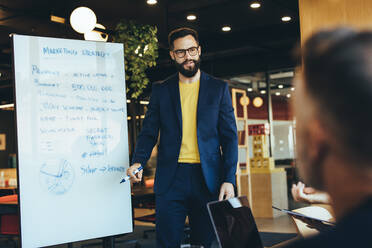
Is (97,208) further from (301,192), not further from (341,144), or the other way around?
(341,144)

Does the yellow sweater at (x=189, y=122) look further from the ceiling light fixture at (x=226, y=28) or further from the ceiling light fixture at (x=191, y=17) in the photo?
the ceiling light fixture at (x=226, y=28)

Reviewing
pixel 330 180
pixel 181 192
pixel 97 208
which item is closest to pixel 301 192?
pixel 330 180

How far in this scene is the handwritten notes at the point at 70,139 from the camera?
2871mm

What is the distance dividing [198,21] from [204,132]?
6042 millimetres

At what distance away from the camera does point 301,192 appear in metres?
1.48

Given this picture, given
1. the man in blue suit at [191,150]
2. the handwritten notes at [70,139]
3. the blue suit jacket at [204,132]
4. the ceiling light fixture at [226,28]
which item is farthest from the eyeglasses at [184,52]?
the ceiling light fixture at [226,28]

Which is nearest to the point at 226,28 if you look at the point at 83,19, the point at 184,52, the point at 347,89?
the point at 83,19

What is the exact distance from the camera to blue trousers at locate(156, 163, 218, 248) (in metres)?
2.47

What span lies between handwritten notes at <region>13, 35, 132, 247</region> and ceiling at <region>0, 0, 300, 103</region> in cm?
393

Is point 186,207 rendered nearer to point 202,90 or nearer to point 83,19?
Answer: point 202,90

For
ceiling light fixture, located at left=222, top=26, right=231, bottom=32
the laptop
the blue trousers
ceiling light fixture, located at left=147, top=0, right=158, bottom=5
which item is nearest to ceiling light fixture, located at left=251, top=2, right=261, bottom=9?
ceiling light fixture, located at left=222, top=26, right=231, bottom=32

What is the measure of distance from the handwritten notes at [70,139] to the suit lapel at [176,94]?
797 mm

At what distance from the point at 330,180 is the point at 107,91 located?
2.78m

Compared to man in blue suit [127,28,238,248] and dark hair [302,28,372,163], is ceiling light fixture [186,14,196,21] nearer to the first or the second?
man in blue suit [127,28,238,248]
